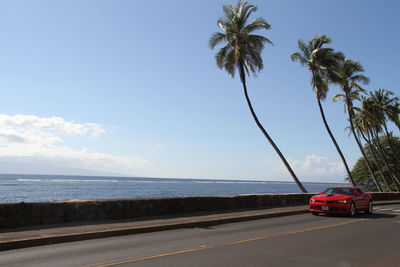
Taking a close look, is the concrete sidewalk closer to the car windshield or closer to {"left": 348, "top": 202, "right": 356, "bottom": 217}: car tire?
{"left": 348, "top": 202, "right": 356, "bottom": 217}: car tire

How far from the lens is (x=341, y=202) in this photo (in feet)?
50.2

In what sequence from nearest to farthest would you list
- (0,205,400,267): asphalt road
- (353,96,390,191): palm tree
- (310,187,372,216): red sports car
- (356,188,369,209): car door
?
(0,205,400,267): asphalt road
(310,187,372,216): red sports car
(356,188,369,209): car door
(353,96,390,191): palm tree

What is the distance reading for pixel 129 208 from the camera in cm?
1273

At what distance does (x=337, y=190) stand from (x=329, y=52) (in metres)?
18.0

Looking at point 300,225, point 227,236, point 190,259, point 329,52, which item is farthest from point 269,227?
point 329,52

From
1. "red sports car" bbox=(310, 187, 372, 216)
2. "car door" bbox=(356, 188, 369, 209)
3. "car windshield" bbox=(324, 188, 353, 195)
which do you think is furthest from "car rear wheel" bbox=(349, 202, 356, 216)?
"car windshield" bbox=(324, 188, 353, 195)

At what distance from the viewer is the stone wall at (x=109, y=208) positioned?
1019cm

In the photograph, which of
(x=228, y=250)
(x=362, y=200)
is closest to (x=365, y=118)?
(x=362, y=200)

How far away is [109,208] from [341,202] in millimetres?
10049

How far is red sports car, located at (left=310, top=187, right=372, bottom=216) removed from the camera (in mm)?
15259

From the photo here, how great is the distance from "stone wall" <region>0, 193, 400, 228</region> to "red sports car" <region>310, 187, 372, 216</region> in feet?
12.0

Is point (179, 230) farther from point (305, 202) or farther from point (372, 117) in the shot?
point (372, 117)

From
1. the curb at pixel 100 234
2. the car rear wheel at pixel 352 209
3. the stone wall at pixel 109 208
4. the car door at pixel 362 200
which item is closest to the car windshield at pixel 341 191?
the car door at pixel 362 200

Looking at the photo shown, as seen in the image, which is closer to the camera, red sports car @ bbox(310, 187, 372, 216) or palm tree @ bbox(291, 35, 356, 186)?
red sports car @ bbox(310, 187, 372, 216)
